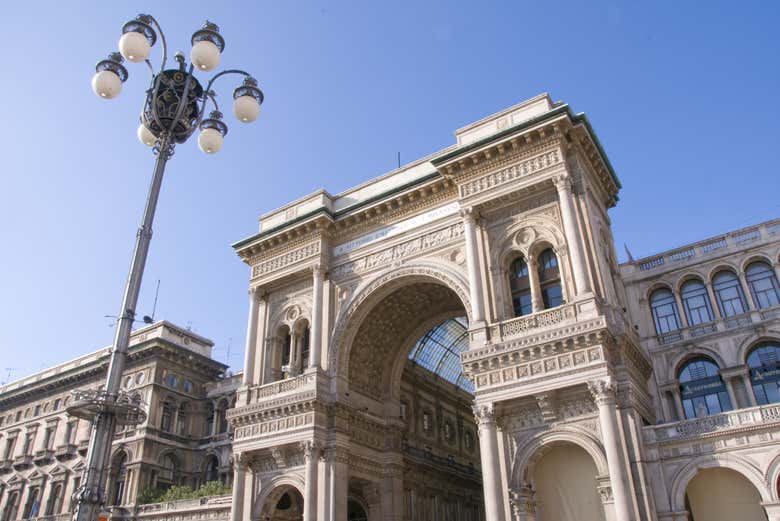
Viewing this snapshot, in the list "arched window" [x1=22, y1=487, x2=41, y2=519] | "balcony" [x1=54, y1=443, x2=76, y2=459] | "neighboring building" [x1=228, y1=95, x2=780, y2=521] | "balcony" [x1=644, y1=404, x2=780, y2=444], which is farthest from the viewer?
"arched window" [x1=22, y1=487, x2=41, y2=519]

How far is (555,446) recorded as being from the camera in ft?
67.6

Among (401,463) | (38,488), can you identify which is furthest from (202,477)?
(401,463)

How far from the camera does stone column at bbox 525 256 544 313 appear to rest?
2255 cm

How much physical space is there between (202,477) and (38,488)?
14.7 m

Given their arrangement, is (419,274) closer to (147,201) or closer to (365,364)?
(365,364)

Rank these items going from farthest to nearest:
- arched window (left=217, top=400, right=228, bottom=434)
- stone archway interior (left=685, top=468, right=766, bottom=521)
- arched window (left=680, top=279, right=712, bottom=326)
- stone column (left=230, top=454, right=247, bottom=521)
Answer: arched window (left=217, top=400, right=228, bottom=434) < arched window (left=680, top=279, right=712, bottom=326) < stone column (left=230, top=454, right=247, bottom=521) < stone archway interior (left=685, top=468, right=766, bottom=521)

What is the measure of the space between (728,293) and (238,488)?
22824 millimetres

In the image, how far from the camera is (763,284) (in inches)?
1040

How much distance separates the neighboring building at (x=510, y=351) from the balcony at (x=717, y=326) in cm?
6

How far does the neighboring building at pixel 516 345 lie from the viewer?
19312mm

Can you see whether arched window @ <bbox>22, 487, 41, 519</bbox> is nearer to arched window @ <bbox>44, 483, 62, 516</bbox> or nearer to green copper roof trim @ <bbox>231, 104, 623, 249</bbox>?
arched window @ <bbox>44, 483, 62, 516</bbox>

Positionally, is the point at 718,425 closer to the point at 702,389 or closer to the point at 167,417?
the point at 702,389

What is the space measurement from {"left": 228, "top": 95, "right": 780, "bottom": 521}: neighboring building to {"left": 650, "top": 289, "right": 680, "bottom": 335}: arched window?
0.29 feet

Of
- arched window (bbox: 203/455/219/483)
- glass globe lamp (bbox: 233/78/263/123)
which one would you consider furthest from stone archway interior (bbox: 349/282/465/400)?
arched window (bbox: 203/455/219/483)
